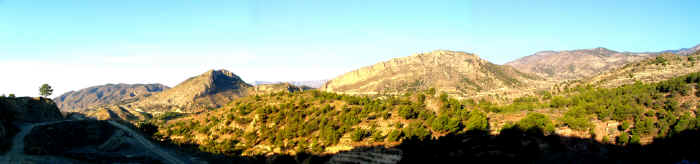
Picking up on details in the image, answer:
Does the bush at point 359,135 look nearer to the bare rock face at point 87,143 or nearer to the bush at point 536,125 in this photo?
the bush at point 536,125

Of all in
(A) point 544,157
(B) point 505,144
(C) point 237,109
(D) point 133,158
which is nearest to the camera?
(A) point 544,157

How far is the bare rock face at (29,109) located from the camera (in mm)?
41125

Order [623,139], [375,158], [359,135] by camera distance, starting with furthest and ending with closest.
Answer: [359,135], [623,139], [375,158]

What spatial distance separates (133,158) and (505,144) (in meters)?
35.0

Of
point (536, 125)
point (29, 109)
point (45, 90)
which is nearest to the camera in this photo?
point (536, 125)

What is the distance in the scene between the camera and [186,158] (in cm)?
3569

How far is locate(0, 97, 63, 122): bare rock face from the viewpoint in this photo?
135ft

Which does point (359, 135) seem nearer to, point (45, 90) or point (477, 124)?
point (477, 124)

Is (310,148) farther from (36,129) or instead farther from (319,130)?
(36,129)

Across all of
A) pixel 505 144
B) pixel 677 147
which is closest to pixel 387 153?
pixel 505 144

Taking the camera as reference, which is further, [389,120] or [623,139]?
[389,120]

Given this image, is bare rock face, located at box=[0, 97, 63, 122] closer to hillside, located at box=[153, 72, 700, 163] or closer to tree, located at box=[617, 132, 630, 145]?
hillside, located at box=[153, 72, 700, 163]

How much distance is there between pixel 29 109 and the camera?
1866 inches

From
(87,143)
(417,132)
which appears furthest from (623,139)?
(87,143)
